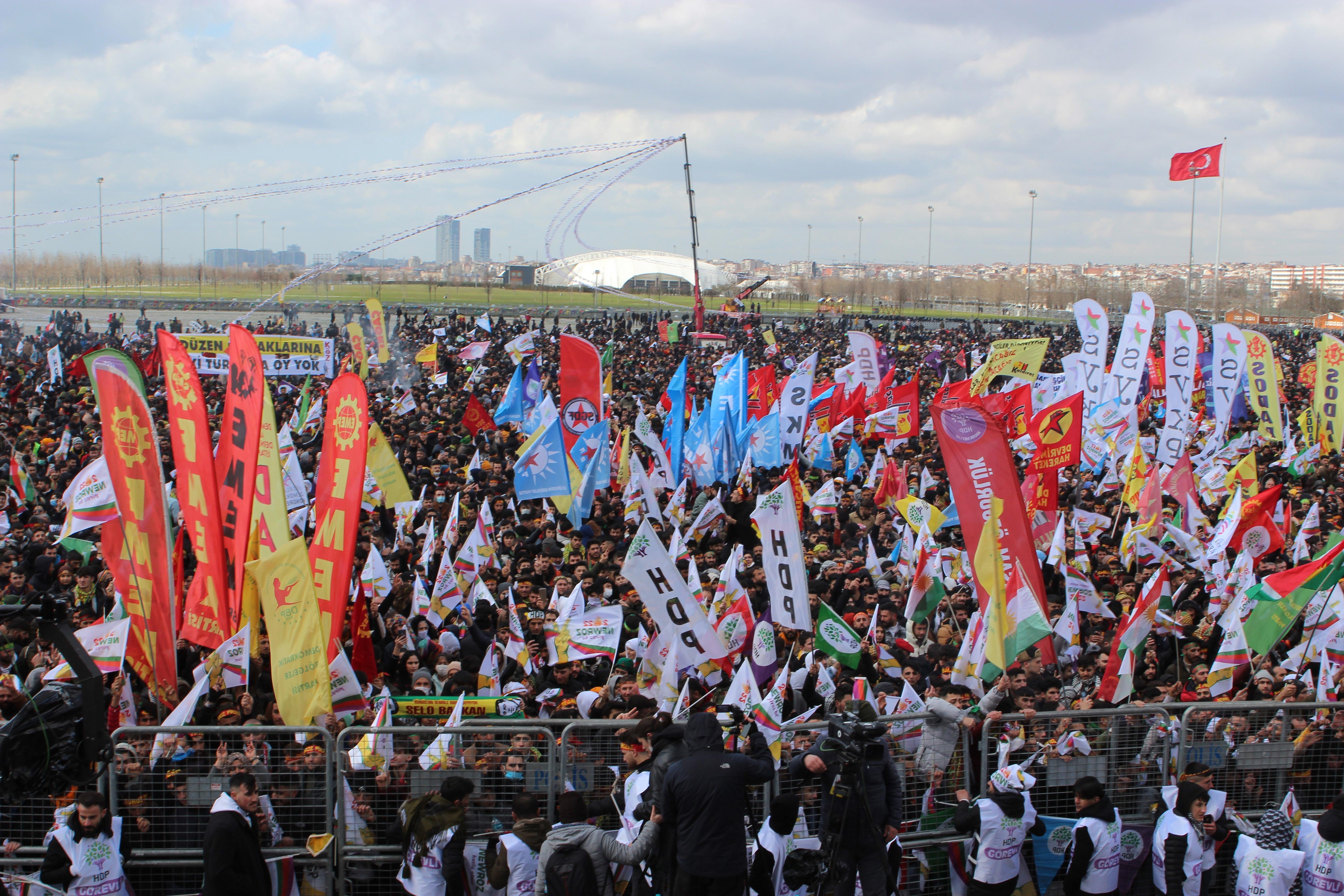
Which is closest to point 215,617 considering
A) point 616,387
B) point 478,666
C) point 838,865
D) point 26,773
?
point 478,666

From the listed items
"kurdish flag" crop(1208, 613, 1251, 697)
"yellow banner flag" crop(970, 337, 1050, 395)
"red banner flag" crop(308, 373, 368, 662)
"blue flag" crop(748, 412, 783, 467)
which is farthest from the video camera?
"yellow banner flag" crop(970, 337, 1050, 395)

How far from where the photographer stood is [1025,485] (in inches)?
493

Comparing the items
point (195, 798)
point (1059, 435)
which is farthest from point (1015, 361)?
point (195, 798)

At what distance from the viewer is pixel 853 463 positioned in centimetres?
1636

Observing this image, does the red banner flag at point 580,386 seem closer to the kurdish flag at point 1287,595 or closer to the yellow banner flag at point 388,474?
the yellow banner flag at point 388,474

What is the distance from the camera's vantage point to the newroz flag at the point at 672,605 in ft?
23.8

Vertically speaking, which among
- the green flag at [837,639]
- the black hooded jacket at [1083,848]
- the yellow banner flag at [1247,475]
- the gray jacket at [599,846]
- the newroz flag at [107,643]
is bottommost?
the black hooded jacket at [1083,848]

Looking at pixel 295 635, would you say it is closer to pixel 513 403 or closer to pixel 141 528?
pixel 141 528

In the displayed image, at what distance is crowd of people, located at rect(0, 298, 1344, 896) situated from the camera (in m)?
5.37

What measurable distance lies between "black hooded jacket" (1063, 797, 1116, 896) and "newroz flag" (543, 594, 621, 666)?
3172 mm

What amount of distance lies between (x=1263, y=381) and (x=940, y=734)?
15900 millimetres

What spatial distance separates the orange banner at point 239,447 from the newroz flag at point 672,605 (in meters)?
3.01

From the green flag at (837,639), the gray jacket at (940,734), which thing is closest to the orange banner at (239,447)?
the green flag at (837,639)

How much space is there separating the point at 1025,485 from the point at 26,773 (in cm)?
1012
